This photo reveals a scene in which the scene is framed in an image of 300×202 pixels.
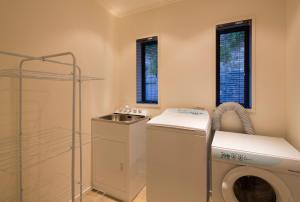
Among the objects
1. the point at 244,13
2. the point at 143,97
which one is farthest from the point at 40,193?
the point at 244,13

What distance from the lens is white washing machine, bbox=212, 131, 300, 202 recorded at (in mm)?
1147

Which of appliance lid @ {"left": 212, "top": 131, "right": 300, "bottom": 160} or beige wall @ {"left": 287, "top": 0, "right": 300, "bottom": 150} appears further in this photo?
beige wall @ {"left": 287, "top": 0, "right": 300, "bottom": 150}

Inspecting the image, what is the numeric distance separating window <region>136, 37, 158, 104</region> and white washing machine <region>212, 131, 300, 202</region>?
4.43ft

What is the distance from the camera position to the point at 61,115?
1.73m

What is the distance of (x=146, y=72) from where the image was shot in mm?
2611

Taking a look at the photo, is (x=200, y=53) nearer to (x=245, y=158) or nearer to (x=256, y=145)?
(x=256, y=145)

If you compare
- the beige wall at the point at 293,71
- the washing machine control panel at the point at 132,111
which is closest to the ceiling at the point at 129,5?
the beige wall at the point at 293,71

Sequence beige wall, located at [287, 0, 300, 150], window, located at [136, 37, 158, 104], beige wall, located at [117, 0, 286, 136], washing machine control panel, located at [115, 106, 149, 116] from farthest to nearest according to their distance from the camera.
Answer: window, located at [136, 37, 158, 104]
washing machine control panel, located at [115, 106, 149, 116]
beige wall, located at [117, 0, 286, 136]
beige wall, located at [287, 0, 300, 150]

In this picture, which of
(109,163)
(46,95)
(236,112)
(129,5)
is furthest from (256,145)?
(129,5)

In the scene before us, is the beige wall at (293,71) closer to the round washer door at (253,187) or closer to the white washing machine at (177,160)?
the round washer door at (253,187)

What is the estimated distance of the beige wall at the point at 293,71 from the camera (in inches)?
53.9

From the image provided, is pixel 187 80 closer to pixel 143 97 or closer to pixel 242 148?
pixel 143 97

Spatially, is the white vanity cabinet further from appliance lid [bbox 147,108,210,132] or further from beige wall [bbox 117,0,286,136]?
beige wall [bbox 117,0,286,136]

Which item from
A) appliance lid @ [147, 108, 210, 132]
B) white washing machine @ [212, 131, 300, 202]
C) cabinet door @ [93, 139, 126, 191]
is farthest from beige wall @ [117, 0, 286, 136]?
cabinet door @ [93, 139, 126, 191]
